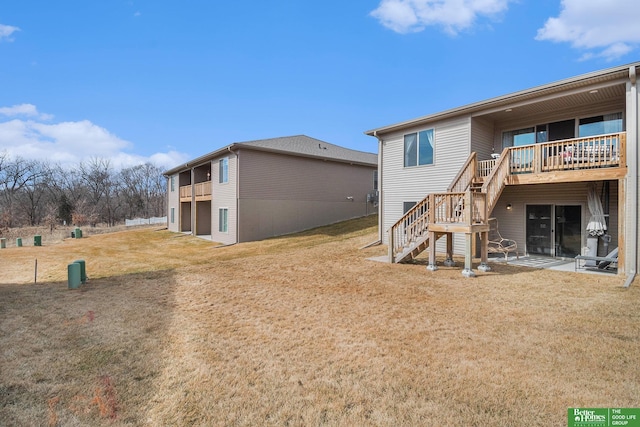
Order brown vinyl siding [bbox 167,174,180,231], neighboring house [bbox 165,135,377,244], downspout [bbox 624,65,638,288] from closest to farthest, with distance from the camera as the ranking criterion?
downspout [bbox 624,65,638,288] → neighboring house [bbox 165,135,377,244] → brown vinyl siding [bbox 167,174,180,231]

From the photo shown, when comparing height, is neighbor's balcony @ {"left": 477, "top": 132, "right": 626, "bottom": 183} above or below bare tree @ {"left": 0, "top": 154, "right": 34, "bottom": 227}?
below

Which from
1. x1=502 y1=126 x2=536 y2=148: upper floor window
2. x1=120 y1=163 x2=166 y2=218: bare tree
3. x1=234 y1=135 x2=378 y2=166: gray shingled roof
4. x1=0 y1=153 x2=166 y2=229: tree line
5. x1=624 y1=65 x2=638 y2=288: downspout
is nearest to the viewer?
x1=624 y1=65 x2=638 y2=288: downspout

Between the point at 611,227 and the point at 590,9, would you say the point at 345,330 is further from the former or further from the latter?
the point at 590,9

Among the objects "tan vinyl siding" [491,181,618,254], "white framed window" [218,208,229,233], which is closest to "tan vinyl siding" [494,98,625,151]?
"tan vinyl siding" [491,181,618,254]

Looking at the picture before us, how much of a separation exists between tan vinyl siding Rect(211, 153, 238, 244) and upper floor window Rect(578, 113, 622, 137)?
50.5 feet

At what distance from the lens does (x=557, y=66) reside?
14539 mm

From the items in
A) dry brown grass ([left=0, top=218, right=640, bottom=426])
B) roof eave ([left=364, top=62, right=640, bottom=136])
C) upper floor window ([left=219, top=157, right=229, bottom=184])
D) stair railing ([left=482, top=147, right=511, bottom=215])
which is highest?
roof eave ([left=364, top=62, right=640, bottom=136])

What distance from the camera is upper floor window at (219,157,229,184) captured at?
18.9 m

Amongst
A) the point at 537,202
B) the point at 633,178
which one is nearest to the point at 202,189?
the point at 537,202

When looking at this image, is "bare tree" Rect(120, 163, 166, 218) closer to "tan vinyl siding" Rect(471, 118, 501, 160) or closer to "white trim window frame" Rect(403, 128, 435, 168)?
"white trim window frame" Rect(403, 128, 435, 168)

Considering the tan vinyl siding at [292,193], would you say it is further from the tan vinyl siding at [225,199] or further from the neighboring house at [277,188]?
the tan vinyl siding at [225,199]

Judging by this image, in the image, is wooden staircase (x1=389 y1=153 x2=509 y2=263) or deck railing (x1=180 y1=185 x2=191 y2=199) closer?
wooden staircase (x1=389 y1=153 x2=509 y2=263)

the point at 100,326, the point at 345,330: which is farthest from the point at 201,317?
the point at 345,330

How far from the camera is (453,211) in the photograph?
915 centimetres
